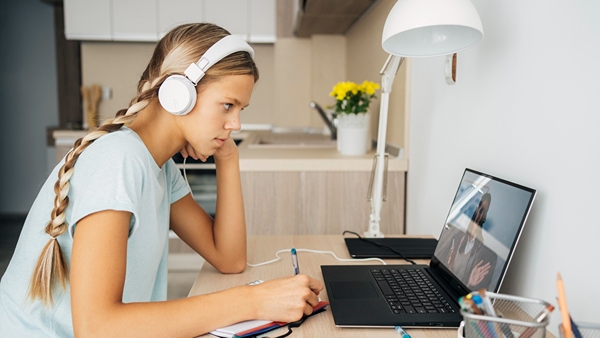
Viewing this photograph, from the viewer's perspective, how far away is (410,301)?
2.84 ft

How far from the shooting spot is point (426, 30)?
3.43ft

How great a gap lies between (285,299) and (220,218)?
0.42m

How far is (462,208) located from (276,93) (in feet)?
10.1

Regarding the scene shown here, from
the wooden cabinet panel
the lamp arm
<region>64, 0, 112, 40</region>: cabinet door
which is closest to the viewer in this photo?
the lamp arm

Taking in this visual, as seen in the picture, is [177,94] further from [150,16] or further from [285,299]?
[150,16]

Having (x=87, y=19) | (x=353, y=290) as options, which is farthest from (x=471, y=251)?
(x=87, y=19)

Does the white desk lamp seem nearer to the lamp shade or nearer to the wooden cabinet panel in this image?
the lamp shade

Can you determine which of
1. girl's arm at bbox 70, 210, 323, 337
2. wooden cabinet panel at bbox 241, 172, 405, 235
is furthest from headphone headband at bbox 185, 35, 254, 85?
wooden cabinet panel at bbox 241, 172, 405, 235

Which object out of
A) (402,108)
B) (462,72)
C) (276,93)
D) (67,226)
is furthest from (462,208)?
(276,93)

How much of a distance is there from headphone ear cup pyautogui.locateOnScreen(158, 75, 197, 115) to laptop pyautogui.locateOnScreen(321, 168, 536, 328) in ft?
1.39

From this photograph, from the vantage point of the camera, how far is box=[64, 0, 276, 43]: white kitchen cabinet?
3.69 meters

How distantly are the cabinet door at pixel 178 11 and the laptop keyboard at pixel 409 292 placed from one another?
312cm

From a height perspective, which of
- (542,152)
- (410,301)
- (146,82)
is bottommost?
(410,301)

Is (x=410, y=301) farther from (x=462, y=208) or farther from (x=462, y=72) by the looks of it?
(x=462, y=72)
